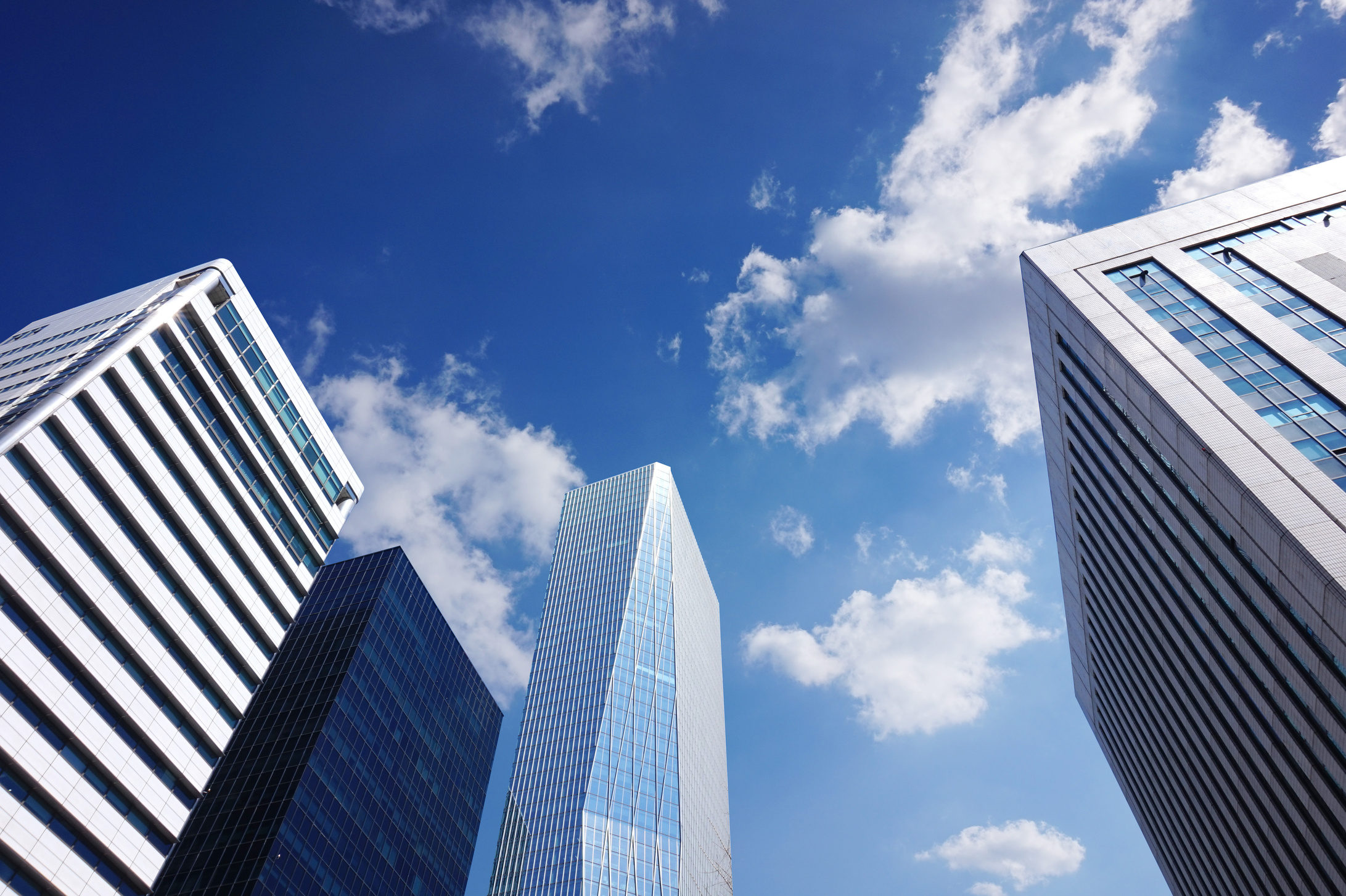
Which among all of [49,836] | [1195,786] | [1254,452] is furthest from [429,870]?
[1254,452]

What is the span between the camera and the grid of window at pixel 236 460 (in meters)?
60.2

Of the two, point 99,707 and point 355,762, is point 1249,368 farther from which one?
point 355,762

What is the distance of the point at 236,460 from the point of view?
6625cm

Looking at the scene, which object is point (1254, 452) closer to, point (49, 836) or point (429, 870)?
point (49, 836)

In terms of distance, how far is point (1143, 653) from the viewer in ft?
208

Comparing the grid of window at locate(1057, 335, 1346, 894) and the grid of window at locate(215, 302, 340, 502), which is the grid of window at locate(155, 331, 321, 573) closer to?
the grid of window at locate(215, 302, 340, 502)

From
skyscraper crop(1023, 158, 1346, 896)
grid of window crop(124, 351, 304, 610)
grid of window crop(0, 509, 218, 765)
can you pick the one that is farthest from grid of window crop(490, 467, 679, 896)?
skyscraper crop(1023, 158, 1346, 896)

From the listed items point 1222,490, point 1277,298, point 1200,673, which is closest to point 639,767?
point 1200,673

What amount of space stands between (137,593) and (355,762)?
130ft

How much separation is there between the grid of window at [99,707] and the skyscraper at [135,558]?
4.4 inches

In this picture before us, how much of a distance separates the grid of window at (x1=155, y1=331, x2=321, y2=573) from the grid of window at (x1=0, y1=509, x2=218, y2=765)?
16.5 metres

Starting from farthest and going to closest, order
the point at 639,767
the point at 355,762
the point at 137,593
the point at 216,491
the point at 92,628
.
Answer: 1. the point at 639,767
2. the point at 355,762
3. the point at 216,491
4. the point at 137,593
5. the point at 92,628

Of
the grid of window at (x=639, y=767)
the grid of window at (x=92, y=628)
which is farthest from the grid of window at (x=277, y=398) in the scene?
the grid of window at (x=639, y=767)

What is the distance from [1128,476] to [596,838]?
4324 inches
